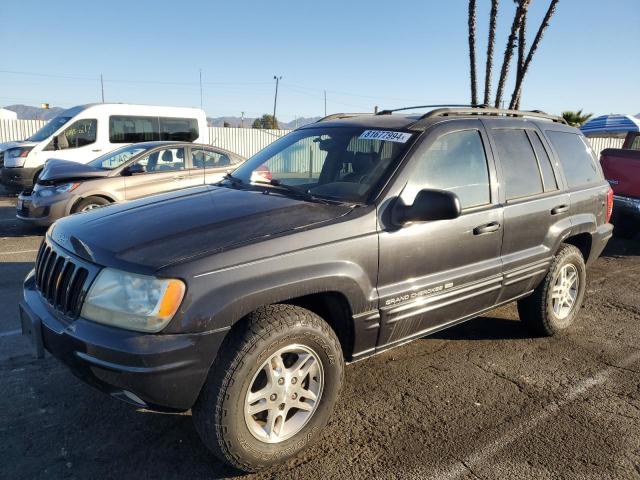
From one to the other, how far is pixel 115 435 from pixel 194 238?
4.12 ft

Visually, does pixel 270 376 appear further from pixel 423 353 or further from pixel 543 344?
pixel 543 344

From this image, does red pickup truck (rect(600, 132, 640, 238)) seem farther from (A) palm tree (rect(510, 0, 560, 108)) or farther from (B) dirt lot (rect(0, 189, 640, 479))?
(A) palm tree (rect(510, 0, 560, 108))

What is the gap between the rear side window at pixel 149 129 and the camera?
41.3ft

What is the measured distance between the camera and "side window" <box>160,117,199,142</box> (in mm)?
13359

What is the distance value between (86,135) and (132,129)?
44.1 inches

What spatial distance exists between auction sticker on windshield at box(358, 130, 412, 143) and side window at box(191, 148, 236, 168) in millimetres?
5877

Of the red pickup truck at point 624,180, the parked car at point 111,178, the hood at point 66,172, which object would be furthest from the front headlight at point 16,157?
the red pickup truck at point 624,180

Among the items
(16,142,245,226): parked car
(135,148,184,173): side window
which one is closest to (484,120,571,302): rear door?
(16,142,245,226): parked car

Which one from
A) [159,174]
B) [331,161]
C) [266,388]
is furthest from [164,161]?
[266,388]

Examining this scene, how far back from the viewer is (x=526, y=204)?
369 centimetres

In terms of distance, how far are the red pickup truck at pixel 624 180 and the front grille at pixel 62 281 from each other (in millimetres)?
7788

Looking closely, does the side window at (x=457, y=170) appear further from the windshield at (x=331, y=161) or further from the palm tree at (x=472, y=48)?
the palm tree at (x=472, y=48)

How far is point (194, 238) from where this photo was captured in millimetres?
2418

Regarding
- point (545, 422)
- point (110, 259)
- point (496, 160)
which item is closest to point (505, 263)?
point (496, 160)
